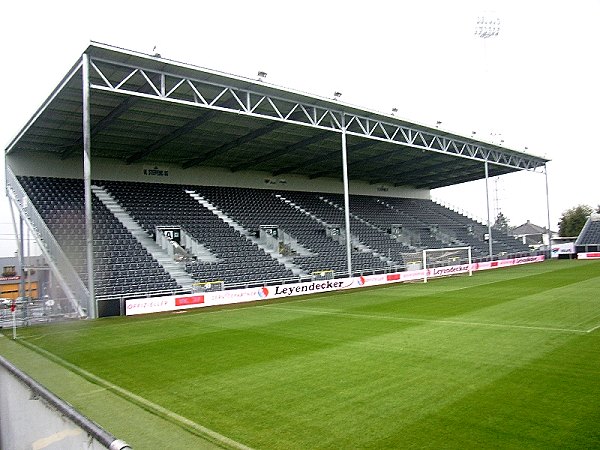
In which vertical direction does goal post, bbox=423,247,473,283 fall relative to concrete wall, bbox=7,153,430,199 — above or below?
below

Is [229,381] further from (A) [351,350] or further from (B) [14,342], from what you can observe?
(B) [14,342]

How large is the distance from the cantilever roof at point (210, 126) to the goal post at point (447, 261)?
6919 millimetres

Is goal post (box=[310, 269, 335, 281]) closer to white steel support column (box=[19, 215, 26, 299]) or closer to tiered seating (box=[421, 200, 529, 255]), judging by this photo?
white steel support column (box=[19, 215, 26, 299])

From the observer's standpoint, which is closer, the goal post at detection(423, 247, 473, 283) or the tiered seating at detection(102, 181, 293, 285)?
the tiered seating at detection(102, 181, 293, 285)

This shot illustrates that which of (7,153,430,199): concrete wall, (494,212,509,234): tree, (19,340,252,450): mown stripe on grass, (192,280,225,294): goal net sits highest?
(7,153,430,199): concrete wall

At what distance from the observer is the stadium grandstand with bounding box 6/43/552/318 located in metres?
19.0

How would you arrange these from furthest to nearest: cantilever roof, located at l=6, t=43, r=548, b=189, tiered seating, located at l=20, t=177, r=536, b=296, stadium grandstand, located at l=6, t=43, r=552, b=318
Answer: tiered seating, located at l=20, t=177, r=536, b=296 → stadium grandstand, located at l=6, t=43, r=552, b=318 → cantilever roof, located at l=6, t=43, r=548, b=189

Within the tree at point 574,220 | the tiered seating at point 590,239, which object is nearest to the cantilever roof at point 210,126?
the tiered seating at point 590,239

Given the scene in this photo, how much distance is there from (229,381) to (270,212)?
25155mm

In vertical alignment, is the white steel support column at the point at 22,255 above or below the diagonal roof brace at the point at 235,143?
below

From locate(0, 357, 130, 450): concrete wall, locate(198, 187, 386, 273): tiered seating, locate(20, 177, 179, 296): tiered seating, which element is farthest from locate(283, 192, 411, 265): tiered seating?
locate(0, 357, 130, 450): concrete wall

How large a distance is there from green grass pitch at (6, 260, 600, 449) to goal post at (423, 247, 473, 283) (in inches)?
570

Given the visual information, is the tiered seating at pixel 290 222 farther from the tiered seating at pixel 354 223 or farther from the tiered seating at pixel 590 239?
the tiered seating at pixel 590 239

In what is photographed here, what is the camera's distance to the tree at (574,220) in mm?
77938
